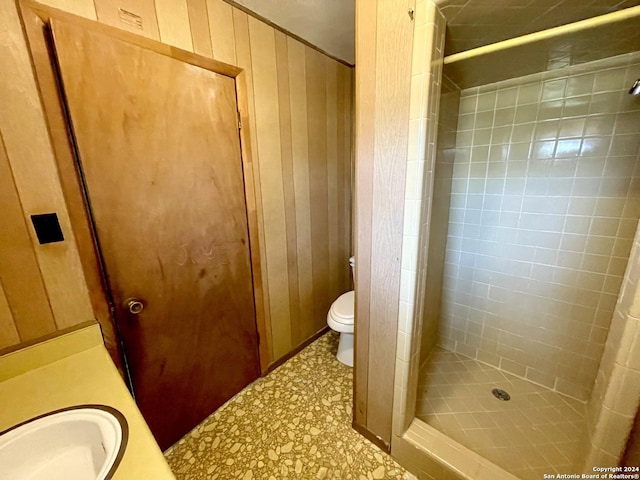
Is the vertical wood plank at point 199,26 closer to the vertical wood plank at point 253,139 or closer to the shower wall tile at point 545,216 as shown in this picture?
the vertical wood plank at point 253,139

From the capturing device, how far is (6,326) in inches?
34.3

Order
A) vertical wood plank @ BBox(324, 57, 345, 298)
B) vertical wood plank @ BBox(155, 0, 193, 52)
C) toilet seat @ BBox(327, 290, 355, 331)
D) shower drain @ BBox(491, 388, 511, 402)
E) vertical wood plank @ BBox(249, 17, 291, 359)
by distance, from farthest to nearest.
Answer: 1. vertical wood plank @ BBox(324, 57, 345, 298)
2. toilet seat @ BBox(327, 290, 355, 331)
3. shower drain @ BBox(491, 388, 511, 402)
4. vertical wood plank @ BBox(249, 17, 291, 359)
5. vertical wood plank @ BBox(155, 0, 193, 52)

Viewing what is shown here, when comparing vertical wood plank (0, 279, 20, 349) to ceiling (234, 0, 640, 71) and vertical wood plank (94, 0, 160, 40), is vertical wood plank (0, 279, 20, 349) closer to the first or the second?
vertical wood plank (94, 0, 160, 40)

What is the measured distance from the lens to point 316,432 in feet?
4.75

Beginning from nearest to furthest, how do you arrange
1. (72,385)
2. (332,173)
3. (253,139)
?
(72,385), (253,139), (332,173)

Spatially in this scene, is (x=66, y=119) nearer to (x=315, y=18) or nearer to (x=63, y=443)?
(x=63, y=443)

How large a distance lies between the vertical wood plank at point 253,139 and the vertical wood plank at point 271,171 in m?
0.03

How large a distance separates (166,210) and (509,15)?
62.9 inches

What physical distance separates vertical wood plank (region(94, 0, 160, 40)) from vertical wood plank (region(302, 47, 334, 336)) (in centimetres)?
94

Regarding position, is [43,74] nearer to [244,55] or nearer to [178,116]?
[178,116]

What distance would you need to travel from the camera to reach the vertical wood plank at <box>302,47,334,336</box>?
1798mm

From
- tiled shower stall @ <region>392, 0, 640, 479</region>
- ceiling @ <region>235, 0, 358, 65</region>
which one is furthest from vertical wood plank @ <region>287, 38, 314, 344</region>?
tiled shower stall @ <region>392, 0, 640, 479</region>

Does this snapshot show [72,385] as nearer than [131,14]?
Yes

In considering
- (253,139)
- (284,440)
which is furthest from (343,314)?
(253,139)
